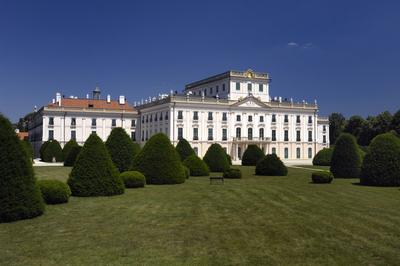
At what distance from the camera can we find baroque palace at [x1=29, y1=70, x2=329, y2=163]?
6994 centimetres

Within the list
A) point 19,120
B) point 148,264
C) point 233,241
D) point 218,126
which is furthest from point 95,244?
point 19,120

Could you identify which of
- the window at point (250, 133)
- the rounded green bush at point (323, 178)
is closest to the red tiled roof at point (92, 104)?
the window at point (250, 133)

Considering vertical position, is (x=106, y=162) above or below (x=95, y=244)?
→ above

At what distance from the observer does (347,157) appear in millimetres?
32250

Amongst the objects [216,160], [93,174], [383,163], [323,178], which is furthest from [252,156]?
[93,174]

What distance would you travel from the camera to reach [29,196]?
1436 centimetres

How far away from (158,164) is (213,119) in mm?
45055

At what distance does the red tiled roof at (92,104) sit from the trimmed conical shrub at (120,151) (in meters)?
47.6

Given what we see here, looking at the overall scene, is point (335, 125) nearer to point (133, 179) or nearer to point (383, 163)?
point (383, 163)

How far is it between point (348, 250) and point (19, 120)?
127803mm

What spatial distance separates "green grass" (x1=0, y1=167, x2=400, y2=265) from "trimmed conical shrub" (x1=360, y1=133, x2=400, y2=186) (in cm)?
729

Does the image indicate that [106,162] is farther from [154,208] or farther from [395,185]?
[395,185]

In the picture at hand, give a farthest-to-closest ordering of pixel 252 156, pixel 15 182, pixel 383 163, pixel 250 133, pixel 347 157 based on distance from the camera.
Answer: pixel 250 133 → pixel 252 156 → pixel 347 157 → pixel 383 163 → pixel 15 182

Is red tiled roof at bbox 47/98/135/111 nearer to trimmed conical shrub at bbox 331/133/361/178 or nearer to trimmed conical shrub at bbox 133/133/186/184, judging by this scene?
trimmed conical shrub at bbox 133/133/186/184
